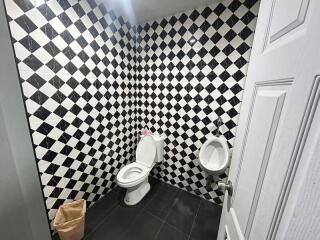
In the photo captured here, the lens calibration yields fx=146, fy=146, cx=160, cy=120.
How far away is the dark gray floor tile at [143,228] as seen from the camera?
1478mm

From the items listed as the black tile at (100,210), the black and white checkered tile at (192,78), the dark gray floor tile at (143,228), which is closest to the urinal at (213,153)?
the black and white checkered tile at (192,78)

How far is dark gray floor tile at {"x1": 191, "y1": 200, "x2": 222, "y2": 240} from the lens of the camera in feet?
4.99

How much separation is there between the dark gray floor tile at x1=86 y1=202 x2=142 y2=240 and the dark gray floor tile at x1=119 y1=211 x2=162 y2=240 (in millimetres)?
53

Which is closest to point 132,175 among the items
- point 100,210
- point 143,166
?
point 143,166

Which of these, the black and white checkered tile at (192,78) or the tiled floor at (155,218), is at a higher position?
the black and white checkered tile at (192,78)

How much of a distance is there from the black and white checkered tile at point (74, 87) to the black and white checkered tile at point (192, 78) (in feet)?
1.09

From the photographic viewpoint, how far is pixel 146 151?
2.05 m

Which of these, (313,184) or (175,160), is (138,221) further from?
(313,184)

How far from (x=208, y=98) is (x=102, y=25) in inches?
56.3

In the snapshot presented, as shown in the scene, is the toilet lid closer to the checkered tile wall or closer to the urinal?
the checkered tile wall

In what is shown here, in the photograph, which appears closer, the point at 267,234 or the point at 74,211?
the point at 267,234

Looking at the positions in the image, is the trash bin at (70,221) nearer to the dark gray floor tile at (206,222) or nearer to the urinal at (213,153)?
the dark gray floor tile at (206,222)

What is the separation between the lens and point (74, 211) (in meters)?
1.47

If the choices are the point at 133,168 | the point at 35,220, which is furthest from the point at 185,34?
the point at 35,220
